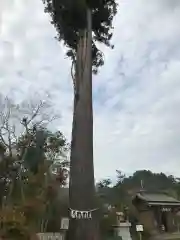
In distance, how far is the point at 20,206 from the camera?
1889cm

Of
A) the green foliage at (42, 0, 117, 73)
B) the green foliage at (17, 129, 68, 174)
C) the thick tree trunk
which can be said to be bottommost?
the thick tree trunk

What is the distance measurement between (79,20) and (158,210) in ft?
71.5

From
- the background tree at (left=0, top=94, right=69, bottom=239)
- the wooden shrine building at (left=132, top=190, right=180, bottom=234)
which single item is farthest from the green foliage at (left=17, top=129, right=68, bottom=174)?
the wooden shrine building at (left=132, top=190, right=180, bottom=234)

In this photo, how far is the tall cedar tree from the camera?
11.3 metres

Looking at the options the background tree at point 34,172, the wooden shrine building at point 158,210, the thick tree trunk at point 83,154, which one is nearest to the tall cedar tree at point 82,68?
the thick tree trunk at point 83,154

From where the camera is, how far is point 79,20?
13688mm

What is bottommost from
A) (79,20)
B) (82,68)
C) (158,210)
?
(158,210)

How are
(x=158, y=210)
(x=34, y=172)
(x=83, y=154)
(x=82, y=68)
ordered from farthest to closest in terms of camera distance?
(x=158, y=210)
(x=34, y=172)
(x=82, y=68)
(x=83, y=154)

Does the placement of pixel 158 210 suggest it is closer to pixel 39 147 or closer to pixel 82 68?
pixel 39 147

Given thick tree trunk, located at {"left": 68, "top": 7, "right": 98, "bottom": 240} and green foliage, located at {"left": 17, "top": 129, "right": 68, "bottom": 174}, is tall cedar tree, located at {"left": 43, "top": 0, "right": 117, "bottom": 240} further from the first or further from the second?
green foliage, located at {"left": 17, "top": 129, "right": 68, "bottom": 174}

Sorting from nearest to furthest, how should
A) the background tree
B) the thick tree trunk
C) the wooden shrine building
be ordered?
the thick tree trunk, the background tree, the wooden shrine building

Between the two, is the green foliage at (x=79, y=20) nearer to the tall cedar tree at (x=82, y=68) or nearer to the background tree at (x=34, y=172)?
the tall cedar tree at (x=82, y=68)

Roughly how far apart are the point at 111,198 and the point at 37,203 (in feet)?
35.2

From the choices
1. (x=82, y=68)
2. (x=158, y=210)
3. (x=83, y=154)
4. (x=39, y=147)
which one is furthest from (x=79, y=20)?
(x=158, y=210)
